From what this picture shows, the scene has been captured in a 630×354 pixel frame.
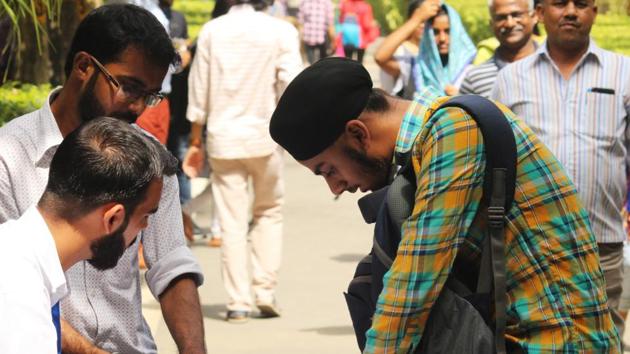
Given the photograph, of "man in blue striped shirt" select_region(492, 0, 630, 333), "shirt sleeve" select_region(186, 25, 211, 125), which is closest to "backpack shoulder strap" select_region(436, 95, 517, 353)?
"man in blue striped shirt" select_region(492, 0, 630, 333)

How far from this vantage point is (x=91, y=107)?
156 inches

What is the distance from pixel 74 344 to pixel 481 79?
4418 millimetres

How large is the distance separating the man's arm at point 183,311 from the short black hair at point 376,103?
0.75m

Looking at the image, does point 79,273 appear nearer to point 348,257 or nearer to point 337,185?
point 337,185

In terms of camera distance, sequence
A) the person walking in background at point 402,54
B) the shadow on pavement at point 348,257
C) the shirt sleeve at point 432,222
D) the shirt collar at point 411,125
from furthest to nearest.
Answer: the shadow on pavement at point 348,257, the person walking in background at point 402,54, the shirt collar at point 411,125, the shirt sleeve at point 432,222

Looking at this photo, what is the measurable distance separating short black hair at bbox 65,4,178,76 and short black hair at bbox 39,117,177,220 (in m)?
0.66

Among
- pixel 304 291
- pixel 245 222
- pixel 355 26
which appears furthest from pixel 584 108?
pixel 355 26

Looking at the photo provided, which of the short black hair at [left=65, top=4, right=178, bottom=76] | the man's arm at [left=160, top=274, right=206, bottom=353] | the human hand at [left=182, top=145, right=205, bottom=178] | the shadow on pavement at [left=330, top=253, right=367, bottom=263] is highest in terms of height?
the short black hair at [left=65, top=4, right=178, bottom=76]

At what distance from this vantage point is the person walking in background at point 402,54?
956 cm

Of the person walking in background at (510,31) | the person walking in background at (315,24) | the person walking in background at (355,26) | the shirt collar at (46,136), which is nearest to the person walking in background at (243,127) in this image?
the person walking in background at (510,31)

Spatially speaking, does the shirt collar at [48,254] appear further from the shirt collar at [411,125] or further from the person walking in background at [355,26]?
the person walking in background at [355,26]

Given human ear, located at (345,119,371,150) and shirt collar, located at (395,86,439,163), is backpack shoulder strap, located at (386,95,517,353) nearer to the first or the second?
shirt collar, located at (395,86,439,163)

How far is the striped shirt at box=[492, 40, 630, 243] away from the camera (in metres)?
6.31

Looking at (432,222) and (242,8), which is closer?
(432,222)
